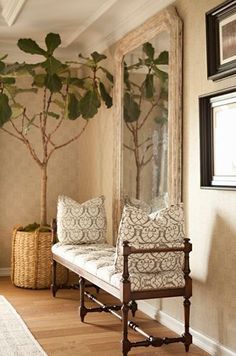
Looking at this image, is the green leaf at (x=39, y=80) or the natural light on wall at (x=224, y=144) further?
the green leaf at (x=39, y=80)

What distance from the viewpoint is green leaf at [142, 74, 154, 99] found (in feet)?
14.7

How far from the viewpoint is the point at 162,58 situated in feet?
14.1

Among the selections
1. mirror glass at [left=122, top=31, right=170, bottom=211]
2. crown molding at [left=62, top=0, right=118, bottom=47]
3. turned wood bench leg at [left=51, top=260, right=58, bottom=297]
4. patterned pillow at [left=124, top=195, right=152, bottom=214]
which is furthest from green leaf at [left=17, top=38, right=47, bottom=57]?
turned wood bench leg at [left=51, top=260, right=58, bottom=297]

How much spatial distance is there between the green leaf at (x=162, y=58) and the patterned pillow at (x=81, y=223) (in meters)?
1.48

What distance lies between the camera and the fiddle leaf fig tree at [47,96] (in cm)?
533

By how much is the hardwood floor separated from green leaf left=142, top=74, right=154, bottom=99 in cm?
183

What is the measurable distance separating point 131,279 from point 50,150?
3.15 metres

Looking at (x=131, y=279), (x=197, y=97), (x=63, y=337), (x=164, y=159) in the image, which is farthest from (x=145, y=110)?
(x=63, y=337)

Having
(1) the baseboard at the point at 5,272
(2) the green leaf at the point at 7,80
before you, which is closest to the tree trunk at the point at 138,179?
(2) the green leaf at the point at 7,80

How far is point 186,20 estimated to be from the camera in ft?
13.0

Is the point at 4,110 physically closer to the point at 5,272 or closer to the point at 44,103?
the point at 44,103

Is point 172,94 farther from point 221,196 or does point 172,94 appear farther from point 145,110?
point 221,196

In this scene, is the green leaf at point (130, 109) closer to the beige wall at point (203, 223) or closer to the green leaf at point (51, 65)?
the green leaf at point (51, 65)

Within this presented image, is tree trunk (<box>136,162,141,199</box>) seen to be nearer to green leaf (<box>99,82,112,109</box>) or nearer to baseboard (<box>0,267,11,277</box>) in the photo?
green leaf (<box>99,82,112,109</box>)
